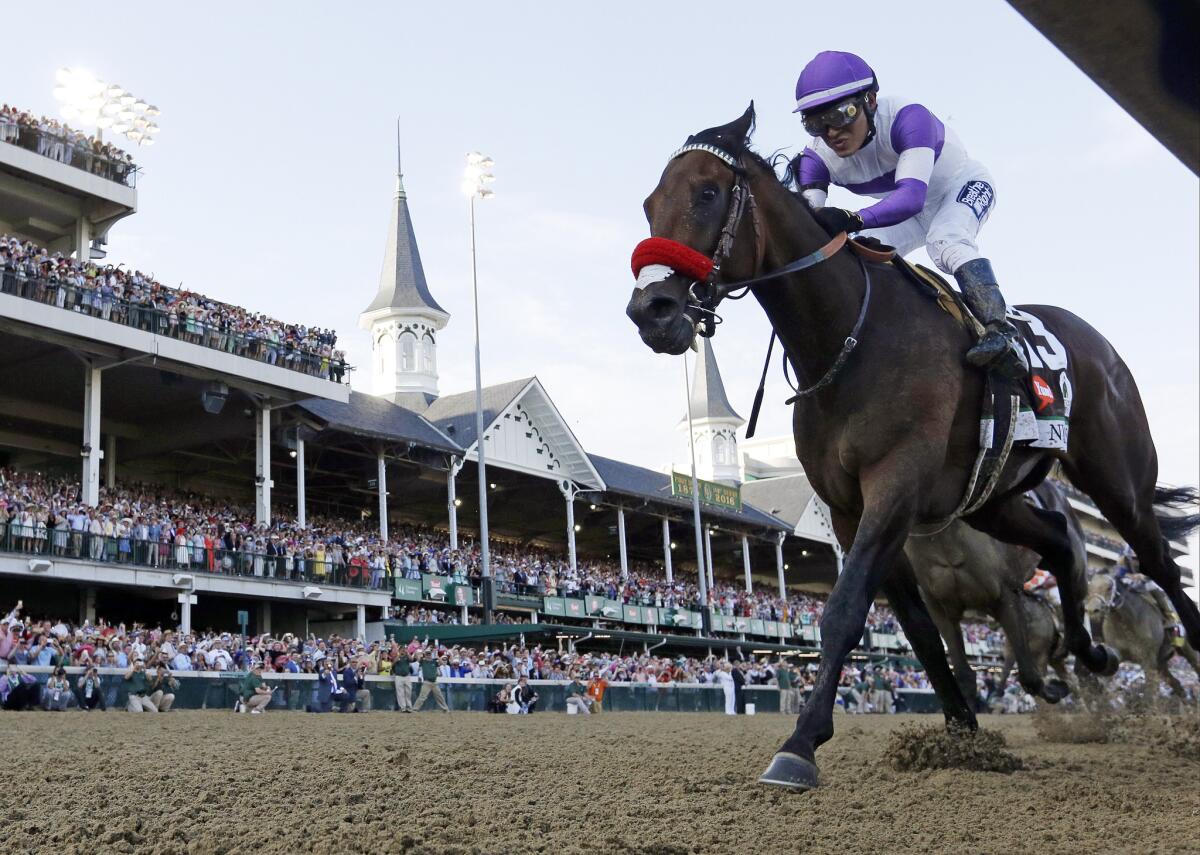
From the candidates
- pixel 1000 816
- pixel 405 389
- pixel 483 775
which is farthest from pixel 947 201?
pixel 405 389

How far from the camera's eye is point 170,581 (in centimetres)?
2670

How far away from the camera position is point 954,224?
6.17 metres

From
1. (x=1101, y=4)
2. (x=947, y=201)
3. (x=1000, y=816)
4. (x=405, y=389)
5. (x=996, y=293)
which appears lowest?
(x=1000, y=816)

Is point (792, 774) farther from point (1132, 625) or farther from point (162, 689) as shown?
point (162, 689)

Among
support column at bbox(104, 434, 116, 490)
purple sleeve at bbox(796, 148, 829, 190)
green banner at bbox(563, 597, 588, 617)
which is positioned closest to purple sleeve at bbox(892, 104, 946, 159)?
purple sleeve at bbox(796, 148, 829, 190)

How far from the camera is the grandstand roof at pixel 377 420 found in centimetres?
3429

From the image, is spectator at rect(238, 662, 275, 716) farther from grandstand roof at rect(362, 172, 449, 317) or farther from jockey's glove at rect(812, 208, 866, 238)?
grandstand roof at rect(362, 172, 449, 317)

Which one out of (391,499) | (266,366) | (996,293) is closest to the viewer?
(996,293)

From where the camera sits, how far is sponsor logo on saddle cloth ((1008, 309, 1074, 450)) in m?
5.86

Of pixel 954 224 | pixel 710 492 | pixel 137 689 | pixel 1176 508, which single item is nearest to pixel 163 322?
pixel 137 689

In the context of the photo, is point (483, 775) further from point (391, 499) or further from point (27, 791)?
A: point (391, 499)

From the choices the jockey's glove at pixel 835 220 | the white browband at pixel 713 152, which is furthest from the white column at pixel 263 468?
the white browband at pixel 713 152

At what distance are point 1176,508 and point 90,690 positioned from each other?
1434cm

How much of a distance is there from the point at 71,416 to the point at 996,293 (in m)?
32.2
